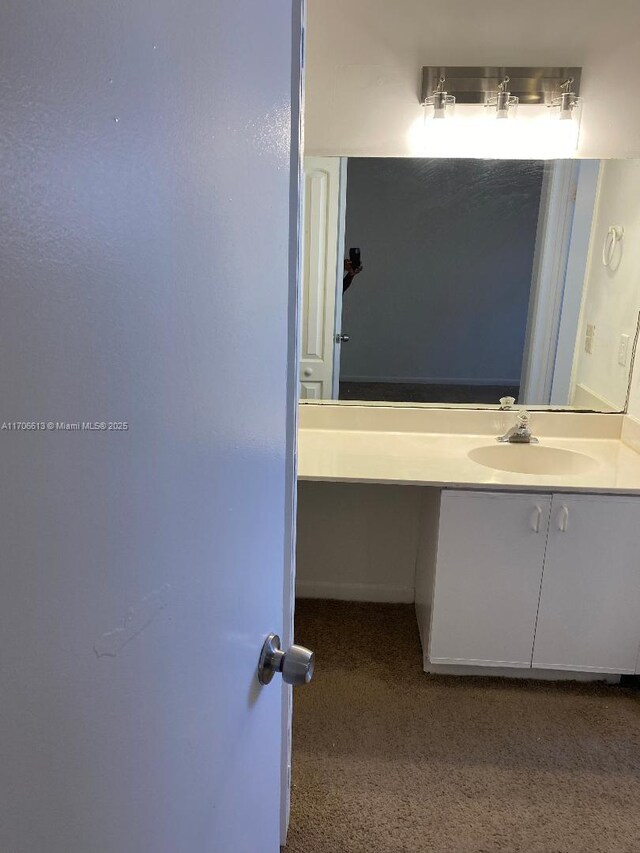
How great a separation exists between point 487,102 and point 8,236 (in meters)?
2.20

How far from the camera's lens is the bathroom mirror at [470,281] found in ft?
7.12

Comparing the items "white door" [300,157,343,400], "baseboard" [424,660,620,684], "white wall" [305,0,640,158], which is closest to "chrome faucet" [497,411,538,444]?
"white door" [300,157,343,400]

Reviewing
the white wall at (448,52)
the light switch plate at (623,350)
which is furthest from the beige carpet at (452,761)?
the white wall at (448,52)

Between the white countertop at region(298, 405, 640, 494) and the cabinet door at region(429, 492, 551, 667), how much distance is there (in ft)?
0.27

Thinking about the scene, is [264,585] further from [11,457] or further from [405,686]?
[405,686]

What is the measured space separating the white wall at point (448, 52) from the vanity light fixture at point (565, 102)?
0.05m

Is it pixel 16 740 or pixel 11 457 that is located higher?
pixel 11 457

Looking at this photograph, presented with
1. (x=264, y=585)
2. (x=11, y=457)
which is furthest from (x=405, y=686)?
(x=11, y=457)

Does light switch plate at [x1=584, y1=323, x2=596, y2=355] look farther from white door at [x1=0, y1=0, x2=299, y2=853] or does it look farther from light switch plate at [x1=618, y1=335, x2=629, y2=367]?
white door at [x1=0, y1=0, x2=299, y2=853]

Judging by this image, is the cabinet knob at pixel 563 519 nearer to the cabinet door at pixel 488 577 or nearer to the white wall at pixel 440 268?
the cabinet door at pixel 488 577

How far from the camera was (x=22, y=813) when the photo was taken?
0.32m

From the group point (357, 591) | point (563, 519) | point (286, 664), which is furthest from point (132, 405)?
point (357, 591)

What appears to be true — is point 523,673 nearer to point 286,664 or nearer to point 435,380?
point 435,380

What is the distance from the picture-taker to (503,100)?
2.06 metres
